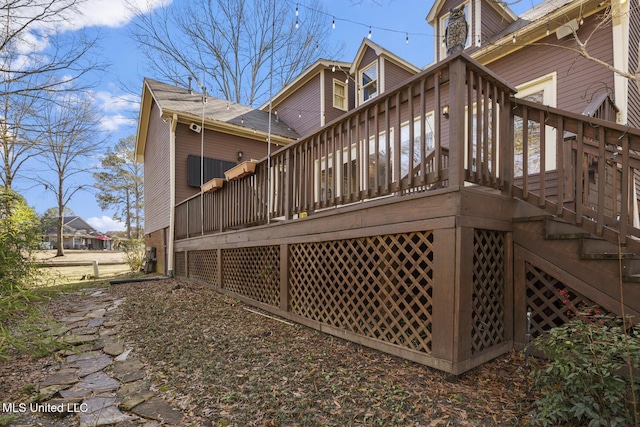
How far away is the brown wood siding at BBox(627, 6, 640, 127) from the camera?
506cm

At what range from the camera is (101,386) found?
3.01 m

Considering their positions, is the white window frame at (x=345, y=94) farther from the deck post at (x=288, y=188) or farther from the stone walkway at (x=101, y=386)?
the stone walkway at (x=101, y=386)

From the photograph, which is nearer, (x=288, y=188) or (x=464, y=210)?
(x=464, y=210)

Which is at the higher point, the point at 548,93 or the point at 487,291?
the point at 548,93

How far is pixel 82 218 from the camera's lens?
4597 centimetres

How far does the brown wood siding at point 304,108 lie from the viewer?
11.1 m

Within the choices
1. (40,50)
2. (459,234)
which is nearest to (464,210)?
(459,234)

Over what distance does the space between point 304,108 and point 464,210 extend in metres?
10.0

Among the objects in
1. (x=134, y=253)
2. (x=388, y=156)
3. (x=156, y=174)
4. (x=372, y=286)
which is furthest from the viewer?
(x=134, y=253)

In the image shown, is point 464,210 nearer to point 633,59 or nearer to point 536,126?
point 536,126

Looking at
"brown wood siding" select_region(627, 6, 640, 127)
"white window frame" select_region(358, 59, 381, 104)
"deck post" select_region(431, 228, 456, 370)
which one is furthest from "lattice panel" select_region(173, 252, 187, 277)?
"brown wood siding" select_region(627, 6, 640, 127)

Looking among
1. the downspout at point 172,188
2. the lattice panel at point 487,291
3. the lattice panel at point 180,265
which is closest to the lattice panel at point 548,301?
the lattice panel at point 487,291

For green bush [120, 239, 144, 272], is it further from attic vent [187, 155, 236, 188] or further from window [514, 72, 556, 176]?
window [514, 72, 556, 176]

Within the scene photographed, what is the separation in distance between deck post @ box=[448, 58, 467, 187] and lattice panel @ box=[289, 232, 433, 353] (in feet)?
1.82
